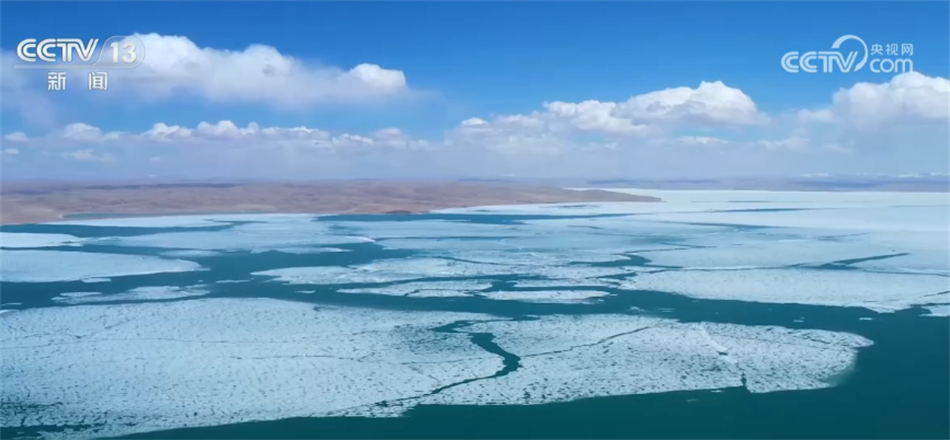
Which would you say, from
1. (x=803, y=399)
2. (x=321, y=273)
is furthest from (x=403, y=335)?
(x=321, y=273)

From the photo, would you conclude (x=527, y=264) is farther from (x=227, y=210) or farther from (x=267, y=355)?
(x=227, y=210)

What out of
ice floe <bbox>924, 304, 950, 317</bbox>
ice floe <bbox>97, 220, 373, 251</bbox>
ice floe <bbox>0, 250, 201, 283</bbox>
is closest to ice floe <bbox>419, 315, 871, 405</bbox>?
ice floe <bbox>924, 304, 950, 317</bbox>

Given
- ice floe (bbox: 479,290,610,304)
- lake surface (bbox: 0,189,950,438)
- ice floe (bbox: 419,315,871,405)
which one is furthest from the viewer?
ice floe (bbox: 479,290,610,304)

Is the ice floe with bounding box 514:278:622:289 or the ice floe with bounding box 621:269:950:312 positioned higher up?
the ice floe with bounding box 621:269:950:312

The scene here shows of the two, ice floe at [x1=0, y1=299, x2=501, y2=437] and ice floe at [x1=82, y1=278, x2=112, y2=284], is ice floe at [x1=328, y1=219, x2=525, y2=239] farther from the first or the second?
ice floe at [x1=0, y1=299, x2=501, y2=437]

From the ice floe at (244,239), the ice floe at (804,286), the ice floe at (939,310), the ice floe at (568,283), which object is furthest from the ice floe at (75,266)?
the ice floe at (939,310)

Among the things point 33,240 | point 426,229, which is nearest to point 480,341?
point 426,229

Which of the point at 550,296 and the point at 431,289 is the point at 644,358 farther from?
the point at 431,289
